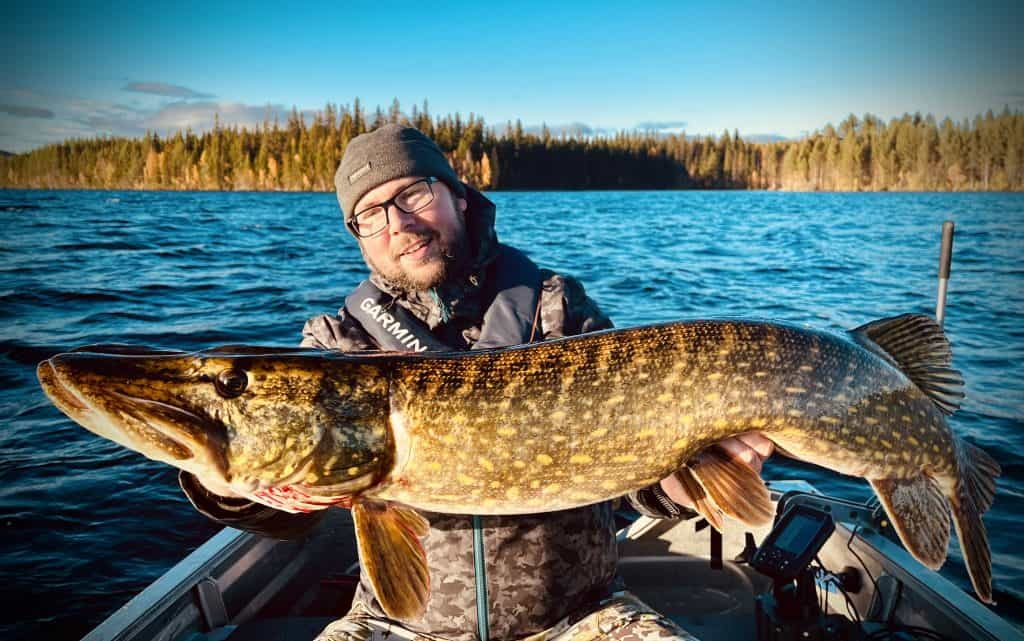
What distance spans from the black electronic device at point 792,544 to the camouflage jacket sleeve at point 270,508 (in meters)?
1.79

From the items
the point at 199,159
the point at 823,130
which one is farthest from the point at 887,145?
the point at 199,159

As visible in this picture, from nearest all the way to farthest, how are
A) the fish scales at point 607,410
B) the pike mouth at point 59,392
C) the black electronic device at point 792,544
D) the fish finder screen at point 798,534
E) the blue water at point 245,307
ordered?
the pike mouth at point 59,392 → the fish scales at point 607,410 → the black electronic device at point 792,544 → the fish finder screen at point 798,534 → the blue water at point 245,307

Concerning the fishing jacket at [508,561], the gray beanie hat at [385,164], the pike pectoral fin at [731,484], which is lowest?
the fishing jacket at [508,561]

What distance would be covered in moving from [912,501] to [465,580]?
1481 millimetres

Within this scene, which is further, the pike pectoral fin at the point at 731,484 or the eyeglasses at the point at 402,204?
the eyeglasses at the point at 402,204

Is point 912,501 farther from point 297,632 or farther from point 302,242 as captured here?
point 302,242

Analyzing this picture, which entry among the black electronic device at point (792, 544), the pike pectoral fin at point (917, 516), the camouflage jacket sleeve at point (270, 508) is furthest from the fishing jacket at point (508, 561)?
the pike pectoral fin at point (917, 516)

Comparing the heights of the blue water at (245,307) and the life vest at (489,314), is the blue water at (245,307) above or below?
below

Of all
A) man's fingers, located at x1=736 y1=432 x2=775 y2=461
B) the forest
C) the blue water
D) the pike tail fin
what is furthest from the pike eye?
the forest

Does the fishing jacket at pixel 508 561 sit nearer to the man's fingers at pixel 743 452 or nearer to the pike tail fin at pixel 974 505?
the man's fingers at pixel 743 452

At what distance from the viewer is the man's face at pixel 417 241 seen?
8.27ft

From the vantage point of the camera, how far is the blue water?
4.69 metres

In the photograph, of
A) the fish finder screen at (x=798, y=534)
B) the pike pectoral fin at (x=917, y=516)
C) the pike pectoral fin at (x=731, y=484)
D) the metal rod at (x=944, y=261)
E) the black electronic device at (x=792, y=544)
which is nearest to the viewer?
the pike pectoral fin at (x=731, y=484)

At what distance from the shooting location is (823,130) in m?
105
